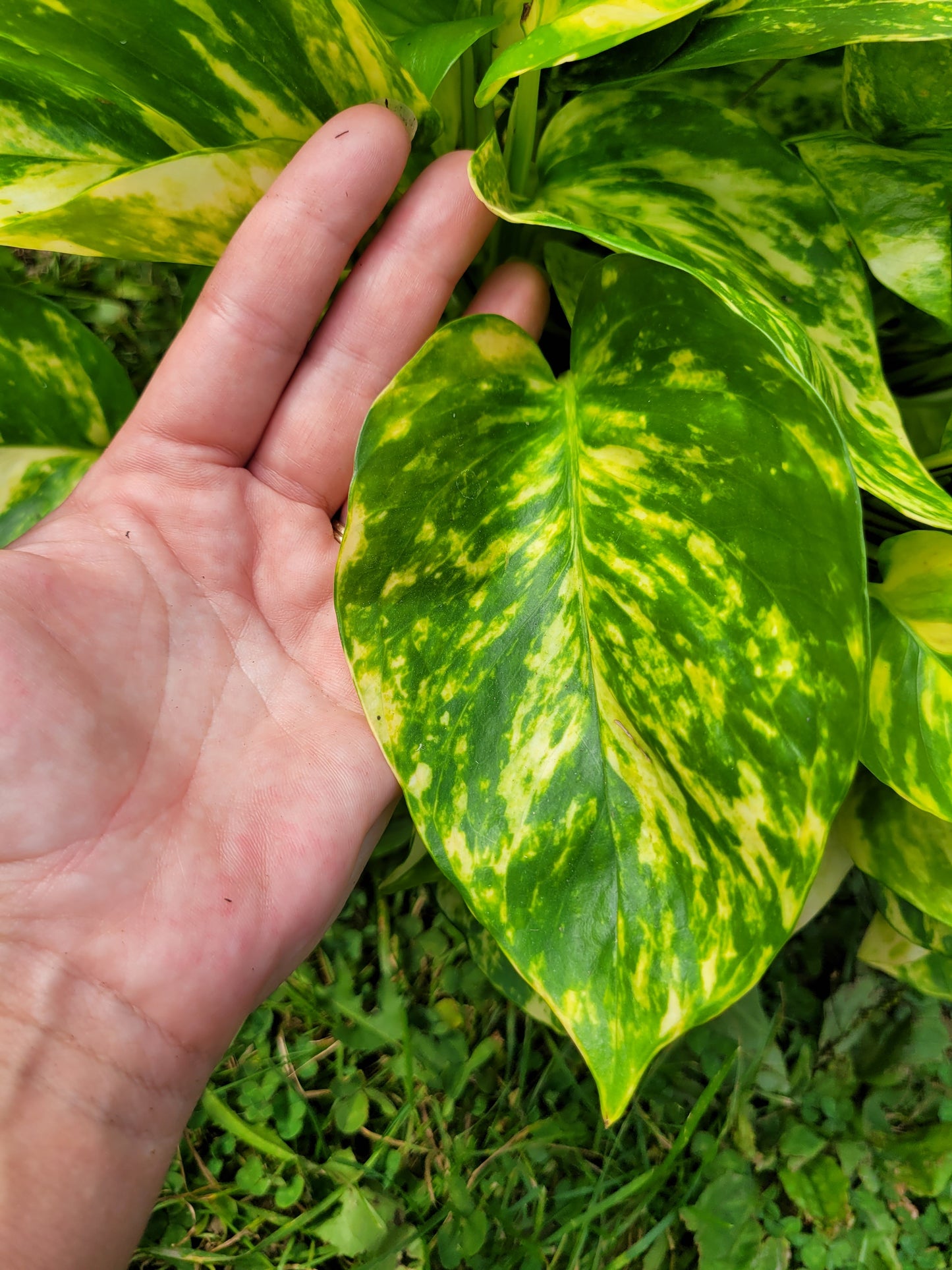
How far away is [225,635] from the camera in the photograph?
679 mm

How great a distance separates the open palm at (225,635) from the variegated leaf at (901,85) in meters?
0.27

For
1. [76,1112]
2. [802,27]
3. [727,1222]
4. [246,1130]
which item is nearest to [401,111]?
[802,27]

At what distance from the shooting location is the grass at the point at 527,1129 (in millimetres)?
916

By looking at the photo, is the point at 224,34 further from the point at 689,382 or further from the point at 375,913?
the point at 375,913

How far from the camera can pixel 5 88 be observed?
62cm

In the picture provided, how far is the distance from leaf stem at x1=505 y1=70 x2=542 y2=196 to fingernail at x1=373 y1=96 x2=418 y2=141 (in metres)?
0.08

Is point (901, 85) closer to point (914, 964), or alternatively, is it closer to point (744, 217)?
point (744, 217)

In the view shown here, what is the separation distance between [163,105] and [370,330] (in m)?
0.21

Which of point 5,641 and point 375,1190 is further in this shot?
point 375,1190

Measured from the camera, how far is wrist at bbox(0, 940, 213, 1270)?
1.67ft

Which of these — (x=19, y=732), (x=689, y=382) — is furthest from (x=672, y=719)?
(x=19, y=732)

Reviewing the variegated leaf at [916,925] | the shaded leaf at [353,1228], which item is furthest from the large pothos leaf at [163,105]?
the shaded leaf at [353,1228]

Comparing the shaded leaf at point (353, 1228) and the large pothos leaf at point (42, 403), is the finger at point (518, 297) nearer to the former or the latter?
the large pothos leaf at point (42, 403)

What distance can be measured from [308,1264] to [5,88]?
3.40 feet
